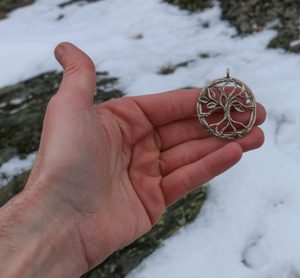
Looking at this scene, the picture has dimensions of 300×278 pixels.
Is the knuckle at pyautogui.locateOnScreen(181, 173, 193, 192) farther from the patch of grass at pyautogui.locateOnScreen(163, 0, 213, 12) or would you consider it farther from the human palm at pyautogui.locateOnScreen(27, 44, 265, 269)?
the patch of grass at pyautogui.locateOnScreen(163, 0, 213, 12)

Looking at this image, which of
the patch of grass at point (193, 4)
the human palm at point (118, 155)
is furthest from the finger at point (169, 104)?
the patch of grass at point (193, 4)

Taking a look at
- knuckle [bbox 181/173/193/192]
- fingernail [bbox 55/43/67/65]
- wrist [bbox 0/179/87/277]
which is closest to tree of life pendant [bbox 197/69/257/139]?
knuckle [bbox 181/173/193/192]

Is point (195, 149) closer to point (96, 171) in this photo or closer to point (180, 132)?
point (180, 132)

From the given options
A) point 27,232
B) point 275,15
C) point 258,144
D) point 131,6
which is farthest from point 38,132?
point 275,15

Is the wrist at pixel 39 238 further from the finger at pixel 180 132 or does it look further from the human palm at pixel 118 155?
the finger at pixel 180 132

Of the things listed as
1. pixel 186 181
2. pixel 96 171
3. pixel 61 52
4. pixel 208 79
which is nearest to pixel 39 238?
pixel 96 171
